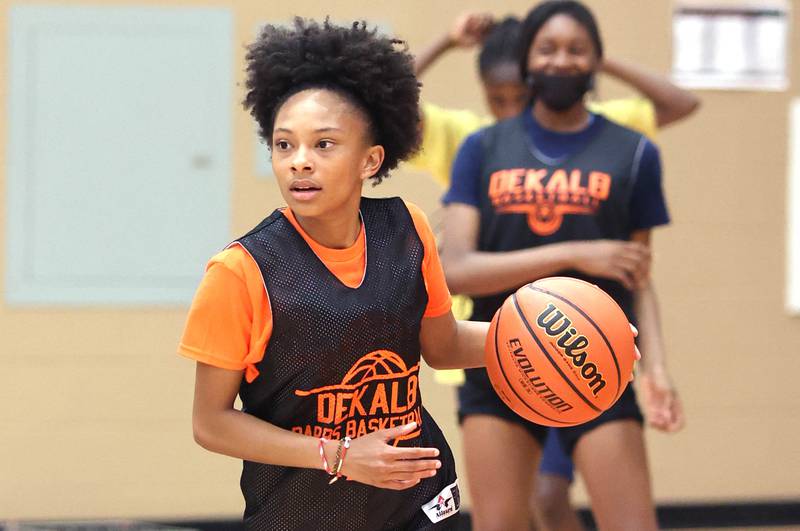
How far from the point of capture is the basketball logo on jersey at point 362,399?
2.49m

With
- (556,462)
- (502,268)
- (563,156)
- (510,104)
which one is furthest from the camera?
(510,104)

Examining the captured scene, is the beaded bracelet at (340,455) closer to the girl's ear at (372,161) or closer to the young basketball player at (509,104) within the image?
the girl's ear at (372,161)

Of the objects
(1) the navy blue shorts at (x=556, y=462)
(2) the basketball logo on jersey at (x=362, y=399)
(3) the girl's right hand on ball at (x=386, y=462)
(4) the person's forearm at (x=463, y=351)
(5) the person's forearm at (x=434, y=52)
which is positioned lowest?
(1) the navy blue shorts at (x=556, y=462)

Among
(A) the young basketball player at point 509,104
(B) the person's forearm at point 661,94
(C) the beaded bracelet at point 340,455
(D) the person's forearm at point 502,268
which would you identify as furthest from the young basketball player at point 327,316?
(B) the person's forearm at point 661,94

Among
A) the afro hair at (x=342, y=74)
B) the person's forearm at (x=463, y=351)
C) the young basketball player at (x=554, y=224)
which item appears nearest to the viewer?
the afro hair at (x=342, y=74)

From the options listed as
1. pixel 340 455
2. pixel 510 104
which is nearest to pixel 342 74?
pixel 340 455

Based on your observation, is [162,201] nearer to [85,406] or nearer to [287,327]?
[85,406]

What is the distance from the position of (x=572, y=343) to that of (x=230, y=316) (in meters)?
0.72

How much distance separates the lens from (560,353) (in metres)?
2.64

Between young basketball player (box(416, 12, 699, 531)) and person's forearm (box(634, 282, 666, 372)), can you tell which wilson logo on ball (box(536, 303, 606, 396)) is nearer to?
person's forearm (box(634, 282, 666, 372))

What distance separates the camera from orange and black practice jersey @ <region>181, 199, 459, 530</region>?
2.45 m

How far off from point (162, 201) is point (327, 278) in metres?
3.29

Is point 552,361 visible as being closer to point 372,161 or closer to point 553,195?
point 372,161

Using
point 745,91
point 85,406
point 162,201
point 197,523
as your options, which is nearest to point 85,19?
point 162,201
